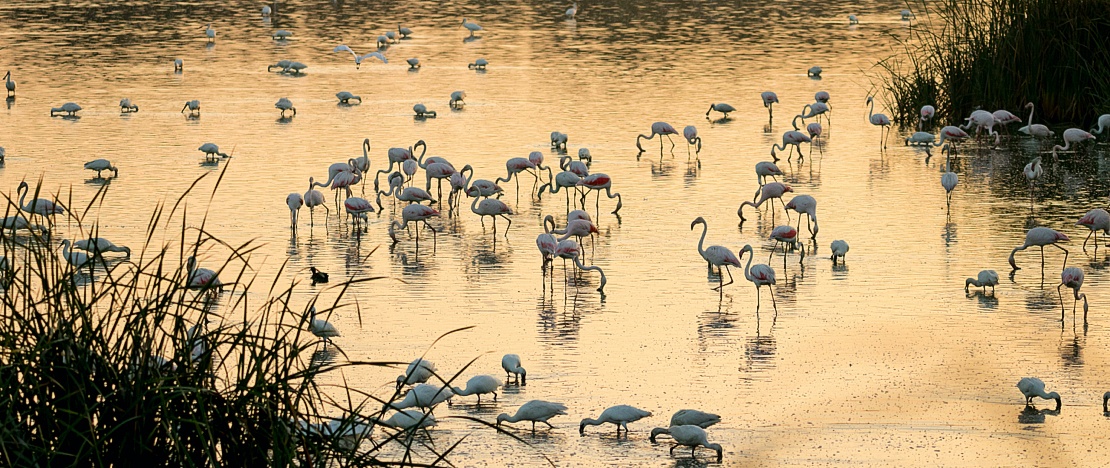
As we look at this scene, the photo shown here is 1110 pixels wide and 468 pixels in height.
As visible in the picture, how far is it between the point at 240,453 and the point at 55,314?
71cm

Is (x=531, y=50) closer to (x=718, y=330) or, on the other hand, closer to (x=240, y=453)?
(x=718, y=330)

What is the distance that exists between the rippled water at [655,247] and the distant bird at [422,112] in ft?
0.60

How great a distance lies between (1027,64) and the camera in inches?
642

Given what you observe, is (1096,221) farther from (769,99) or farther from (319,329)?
(769,99)

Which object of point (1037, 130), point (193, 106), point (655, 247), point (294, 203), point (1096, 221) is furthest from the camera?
point (193, 106)

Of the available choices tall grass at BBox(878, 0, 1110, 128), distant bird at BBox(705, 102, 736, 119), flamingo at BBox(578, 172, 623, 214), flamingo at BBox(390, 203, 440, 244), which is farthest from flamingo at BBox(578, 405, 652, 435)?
distant bird at BBox(705, 102, 736, 119)

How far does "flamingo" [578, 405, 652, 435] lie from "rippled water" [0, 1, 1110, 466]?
0.32 ft

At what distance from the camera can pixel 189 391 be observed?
4480 millimetres

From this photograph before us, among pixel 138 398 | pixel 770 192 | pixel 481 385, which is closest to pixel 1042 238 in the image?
pixel 770 192

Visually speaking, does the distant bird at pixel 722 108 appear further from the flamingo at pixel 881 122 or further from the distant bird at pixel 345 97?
the distant bird at pixel 345 97

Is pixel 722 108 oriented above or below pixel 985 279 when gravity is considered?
above

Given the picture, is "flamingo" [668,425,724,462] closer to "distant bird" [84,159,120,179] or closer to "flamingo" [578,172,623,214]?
"flamingo" [578,172,623,214]

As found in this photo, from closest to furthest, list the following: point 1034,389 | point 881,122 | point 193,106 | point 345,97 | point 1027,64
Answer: point 1034,389
point 881,122
point 1027,64
point 193,106
point 345,97

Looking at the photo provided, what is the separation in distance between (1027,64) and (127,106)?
10.5m
